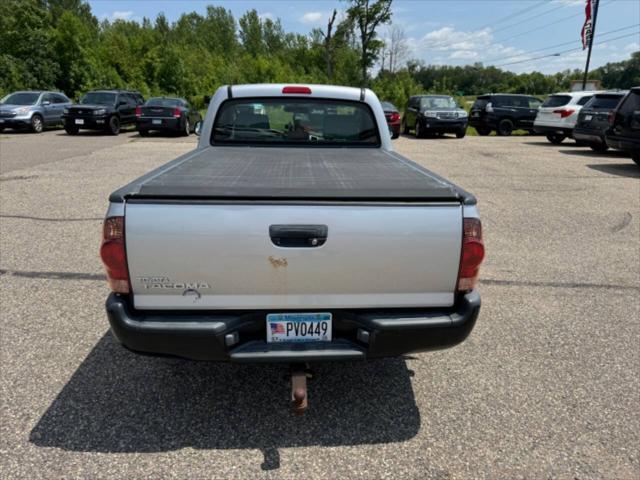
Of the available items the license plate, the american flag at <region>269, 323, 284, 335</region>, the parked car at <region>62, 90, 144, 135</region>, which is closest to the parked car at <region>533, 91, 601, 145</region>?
the license plate

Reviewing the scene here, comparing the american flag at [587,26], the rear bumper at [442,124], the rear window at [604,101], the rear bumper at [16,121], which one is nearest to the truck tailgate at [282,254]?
the rear window at [604,101]

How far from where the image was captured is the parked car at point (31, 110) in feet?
64.0

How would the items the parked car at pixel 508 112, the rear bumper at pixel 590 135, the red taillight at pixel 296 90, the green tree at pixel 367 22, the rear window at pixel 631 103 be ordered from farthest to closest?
the green tree at pixel 367 22
the parked car at pixel 508 112
the rear bumper at pixel 590 135
the rear window at pixel 631 103
the red taillight at pixel 296 90

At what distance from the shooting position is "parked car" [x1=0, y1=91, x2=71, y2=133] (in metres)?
19.5

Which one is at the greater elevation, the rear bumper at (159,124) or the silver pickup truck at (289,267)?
the silver pickup truck at (289,267)

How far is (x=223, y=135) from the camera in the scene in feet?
15.4

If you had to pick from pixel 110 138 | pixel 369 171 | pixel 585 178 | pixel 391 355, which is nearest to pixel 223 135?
pixel 369 171

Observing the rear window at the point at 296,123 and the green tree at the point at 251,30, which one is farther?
the green tree at the point at 251,30

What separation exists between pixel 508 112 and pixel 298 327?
21869 mm

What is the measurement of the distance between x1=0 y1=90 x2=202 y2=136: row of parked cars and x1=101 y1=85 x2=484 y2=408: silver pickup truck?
18522mm

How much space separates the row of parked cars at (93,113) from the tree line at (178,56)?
10536 mm

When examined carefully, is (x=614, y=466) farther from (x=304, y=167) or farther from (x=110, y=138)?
(x=110, y=138)

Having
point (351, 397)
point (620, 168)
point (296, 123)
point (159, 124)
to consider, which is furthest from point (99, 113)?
point (351, 397)

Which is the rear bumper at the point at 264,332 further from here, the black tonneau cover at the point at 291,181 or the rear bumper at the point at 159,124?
the rear bumper at the point at 159,124
